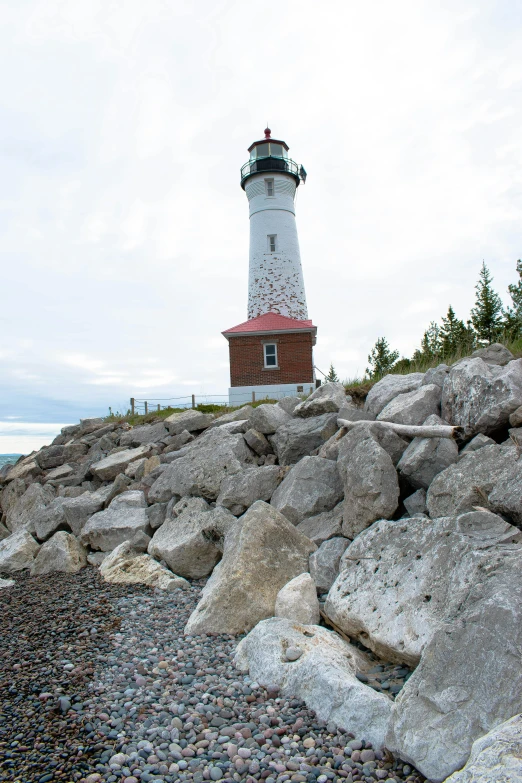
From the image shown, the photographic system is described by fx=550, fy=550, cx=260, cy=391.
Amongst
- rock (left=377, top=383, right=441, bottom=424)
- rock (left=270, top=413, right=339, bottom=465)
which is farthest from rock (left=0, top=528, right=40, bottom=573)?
rock (left=377, top=383, right=441, bottom=424)

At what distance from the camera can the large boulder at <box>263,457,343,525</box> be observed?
296 inches

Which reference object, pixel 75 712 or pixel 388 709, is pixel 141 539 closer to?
pixel 75 712

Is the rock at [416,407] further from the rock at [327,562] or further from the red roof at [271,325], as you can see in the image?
the red roof at [271,325]

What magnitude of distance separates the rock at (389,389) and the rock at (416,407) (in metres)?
0.75

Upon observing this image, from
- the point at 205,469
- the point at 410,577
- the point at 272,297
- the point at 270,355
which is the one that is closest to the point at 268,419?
the point at 205,469

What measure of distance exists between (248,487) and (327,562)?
7.83 ft

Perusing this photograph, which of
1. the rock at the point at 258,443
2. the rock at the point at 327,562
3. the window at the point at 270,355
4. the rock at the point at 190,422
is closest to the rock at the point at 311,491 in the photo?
the rock at the point at 327,562

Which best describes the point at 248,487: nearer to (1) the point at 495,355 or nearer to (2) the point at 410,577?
(2) the point at 410,577

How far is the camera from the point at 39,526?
1093 cm

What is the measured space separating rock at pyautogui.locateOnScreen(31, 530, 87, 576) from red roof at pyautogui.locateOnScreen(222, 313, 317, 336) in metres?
17.4

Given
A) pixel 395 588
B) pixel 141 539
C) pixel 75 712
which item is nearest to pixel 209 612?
pixel 75 712

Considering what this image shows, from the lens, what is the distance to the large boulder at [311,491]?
24.7ft

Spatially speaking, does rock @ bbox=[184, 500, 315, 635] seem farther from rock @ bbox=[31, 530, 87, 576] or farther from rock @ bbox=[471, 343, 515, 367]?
rock @ bbox=[471, 343, 515, 367]

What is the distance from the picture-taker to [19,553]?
33.1 feet
